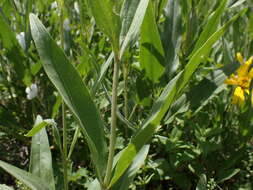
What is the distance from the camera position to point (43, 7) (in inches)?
70.2

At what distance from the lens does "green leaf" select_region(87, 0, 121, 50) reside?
0.53 meters

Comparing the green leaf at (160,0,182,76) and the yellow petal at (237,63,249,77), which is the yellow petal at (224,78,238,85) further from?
the green leaf at (160,0,182,76)

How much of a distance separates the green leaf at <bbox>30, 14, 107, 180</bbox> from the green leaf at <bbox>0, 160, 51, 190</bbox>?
125 millimetres

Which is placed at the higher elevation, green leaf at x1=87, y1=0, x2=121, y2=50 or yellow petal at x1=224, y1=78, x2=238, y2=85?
green leaf at x1=87, y1=0, x2=121, y2=50

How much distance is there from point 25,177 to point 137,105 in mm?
632

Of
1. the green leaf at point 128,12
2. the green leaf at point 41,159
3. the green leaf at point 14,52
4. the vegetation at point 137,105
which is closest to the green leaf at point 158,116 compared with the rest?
the vegetation at point 137,105

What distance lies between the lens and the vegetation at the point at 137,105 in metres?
0.64

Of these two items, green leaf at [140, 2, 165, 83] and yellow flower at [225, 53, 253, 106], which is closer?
green leaf at [140, 2, 165, 83]

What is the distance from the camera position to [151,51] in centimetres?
101

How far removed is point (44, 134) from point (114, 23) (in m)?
0.40

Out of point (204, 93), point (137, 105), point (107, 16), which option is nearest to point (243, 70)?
point (204, 93)

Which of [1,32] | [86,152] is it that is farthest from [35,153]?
[1,32]

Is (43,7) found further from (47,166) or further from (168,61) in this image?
(47,166)

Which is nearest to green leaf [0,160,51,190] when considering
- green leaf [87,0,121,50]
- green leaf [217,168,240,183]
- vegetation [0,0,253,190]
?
vegetation [0,0,253,190]
